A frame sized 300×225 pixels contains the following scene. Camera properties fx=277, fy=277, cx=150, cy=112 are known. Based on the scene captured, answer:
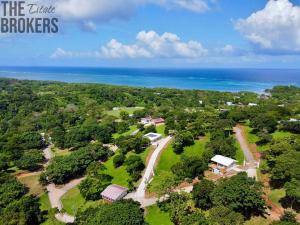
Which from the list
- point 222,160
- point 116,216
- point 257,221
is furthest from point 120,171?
point 257,221

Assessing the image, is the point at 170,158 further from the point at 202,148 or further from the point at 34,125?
the point at 34,125

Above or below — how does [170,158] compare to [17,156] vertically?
above

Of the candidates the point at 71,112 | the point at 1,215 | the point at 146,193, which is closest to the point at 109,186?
the point at 146,193

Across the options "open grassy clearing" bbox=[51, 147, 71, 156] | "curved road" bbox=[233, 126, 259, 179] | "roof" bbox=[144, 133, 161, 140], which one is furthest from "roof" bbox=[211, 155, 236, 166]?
"open grassy clearing" bbox=[51, 147, 71, 156]

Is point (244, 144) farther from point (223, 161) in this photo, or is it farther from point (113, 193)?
point (113, 193)

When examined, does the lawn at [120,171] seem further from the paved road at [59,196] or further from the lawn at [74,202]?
the paved road at [59,196]

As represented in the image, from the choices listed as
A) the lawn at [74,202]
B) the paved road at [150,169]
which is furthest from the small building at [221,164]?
the lawn at [74,202]
